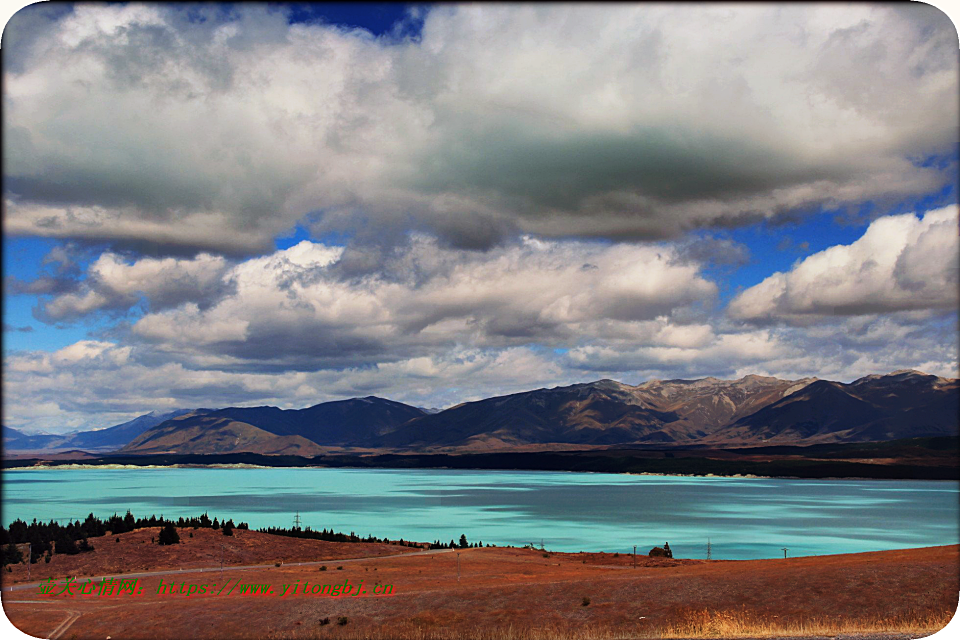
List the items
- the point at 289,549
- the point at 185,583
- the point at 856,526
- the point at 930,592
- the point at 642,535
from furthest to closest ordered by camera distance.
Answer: the point at 856,526 < the point at 642,535 < the point at 289,549 < the point at 185,583 < the point at 930,592

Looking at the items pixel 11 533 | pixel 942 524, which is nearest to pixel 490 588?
pixel 11 533

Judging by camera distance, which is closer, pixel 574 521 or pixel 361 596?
pixel 361 596

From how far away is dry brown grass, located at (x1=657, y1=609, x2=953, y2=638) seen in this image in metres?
30.0

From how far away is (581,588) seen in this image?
44344mm

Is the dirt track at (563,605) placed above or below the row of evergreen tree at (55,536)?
above

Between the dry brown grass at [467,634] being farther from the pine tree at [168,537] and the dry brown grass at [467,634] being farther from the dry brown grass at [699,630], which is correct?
the pine tree at [168,537]

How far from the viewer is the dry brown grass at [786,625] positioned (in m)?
30.0

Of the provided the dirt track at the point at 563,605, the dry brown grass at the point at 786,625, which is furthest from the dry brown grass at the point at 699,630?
the dirt track at the point at 563,605

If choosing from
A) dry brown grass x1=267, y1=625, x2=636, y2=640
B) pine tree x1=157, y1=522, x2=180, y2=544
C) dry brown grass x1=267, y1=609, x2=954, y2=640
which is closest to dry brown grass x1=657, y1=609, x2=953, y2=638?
dry brown grass x1=267, y1=609, x2=954, y2=640

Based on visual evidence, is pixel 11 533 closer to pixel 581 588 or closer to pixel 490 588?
pixel 490 588

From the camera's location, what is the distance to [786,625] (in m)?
33.2

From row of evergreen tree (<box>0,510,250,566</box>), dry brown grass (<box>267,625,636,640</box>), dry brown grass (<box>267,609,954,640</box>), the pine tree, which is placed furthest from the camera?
the pine tree

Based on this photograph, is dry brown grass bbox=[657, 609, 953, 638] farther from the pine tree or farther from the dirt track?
the pine tree

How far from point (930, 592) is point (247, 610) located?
3551cm
